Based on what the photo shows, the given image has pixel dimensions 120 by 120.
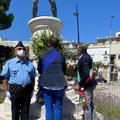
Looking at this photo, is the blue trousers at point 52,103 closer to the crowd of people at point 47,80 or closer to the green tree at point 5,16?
the crowd of people at point 47,80

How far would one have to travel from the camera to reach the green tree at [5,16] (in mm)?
22297

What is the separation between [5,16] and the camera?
74.6 feet

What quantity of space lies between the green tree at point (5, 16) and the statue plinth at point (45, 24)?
547 inches

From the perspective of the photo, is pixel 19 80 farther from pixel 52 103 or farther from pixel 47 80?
pixel 52 103

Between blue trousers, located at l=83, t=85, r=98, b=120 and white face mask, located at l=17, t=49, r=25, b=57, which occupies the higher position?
white face mask, located at l=17, t=49, r=25, b=57

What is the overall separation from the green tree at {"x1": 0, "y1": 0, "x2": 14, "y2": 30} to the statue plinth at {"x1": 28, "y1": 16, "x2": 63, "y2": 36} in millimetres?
13904

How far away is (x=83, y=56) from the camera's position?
5477 millimetres

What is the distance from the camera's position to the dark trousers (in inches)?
209

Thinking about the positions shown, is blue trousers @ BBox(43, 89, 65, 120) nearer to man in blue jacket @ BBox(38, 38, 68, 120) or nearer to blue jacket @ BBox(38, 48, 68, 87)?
man in blue jacket @ BBox(38, 38, 68, 120)

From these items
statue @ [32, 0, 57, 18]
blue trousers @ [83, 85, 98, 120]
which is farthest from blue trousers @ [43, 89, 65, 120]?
statue @ [32, 0, 57, 18]

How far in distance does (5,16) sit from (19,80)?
59.7ft

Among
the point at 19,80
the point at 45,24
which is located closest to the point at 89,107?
the point at 19,80

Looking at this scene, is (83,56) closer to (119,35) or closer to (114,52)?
(114,52)

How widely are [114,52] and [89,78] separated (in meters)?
68.7
